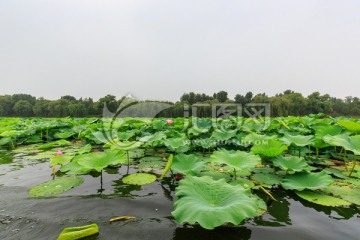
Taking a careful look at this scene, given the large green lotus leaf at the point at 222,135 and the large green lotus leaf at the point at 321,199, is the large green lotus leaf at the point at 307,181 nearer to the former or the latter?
the large green lotus leaf at the point at 321,199

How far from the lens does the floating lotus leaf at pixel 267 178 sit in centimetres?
222

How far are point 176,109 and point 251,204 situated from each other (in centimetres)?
3213

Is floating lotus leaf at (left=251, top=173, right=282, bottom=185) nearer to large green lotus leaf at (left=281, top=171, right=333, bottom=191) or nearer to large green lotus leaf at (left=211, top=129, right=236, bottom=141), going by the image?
large green lotus leaf at (left=281, top=171, right=333, bottom=191)

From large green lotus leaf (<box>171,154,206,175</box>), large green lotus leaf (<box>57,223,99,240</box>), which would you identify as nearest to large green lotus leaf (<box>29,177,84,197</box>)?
large green lotus leaf (<box>57,223,99,240</box>)

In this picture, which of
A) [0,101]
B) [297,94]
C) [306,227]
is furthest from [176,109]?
[0,101]

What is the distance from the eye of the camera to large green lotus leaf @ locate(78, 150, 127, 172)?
227 centimetres

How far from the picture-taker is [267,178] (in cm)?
233

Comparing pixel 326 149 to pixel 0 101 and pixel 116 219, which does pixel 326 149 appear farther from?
pixel 0 101

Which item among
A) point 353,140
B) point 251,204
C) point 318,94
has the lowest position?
point 251,204

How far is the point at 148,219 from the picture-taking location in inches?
64.5

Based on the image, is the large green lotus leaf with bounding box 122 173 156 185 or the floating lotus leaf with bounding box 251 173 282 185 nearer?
the floating lotus leaf with bounding box 251 173 282 185

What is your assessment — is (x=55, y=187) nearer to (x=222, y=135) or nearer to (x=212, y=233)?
(x=212, y=233)

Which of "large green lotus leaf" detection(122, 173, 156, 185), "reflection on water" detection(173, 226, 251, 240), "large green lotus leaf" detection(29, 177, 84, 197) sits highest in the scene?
"large green lotus leaf" detection(122, 173, 156, 185)

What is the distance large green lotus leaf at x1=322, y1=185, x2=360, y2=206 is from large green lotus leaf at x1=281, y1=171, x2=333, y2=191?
0.52 ft
